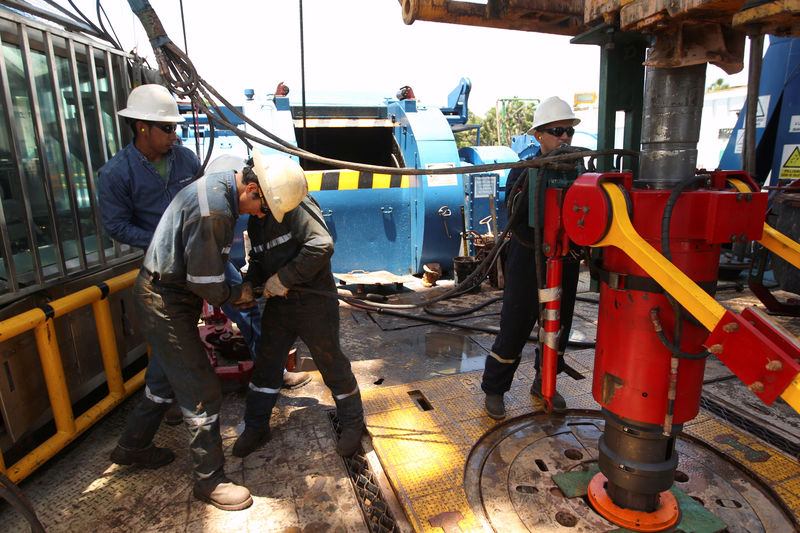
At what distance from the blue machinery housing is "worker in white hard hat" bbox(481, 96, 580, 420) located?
2.19m

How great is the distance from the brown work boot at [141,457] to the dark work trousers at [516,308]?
1803 mm

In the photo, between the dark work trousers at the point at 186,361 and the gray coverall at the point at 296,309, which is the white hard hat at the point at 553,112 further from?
the dark work trousers at the point at 186,361

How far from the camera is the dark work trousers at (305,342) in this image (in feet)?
8.47

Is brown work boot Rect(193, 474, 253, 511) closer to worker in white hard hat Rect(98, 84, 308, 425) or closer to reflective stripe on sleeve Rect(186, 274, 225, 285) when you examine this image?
worker in white hard hat Rect(98, 84, 308, 425)

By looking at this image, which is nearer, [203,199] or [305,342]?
[203,199]

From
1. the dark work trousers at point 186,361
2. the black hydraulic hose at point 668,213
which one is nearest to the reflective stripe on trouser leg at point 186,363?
the dark work trousers at point 186,361

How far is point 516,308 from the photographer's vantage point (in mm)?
2775

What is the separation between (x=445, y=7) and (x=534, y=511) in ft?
6.97

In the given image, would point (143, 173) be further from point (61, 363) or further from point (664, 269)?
point (664, 269)

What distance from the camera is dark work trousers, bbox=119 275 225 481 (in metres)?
2.27

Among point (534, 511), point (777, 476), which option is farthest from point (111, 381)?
point (777, 476)

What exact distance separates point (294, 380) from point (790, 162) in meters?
5.35

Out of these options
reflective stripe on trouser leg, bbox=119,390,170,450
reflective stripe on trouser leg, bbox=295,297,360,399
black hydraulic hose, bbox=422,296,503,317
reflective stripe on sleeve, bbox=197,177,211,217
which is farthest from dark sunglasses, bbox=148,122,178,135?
black hydraulic hose, bbox=422,296,503,317

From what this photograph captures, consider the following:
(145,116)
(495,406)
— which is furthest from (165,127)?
(495,406)
